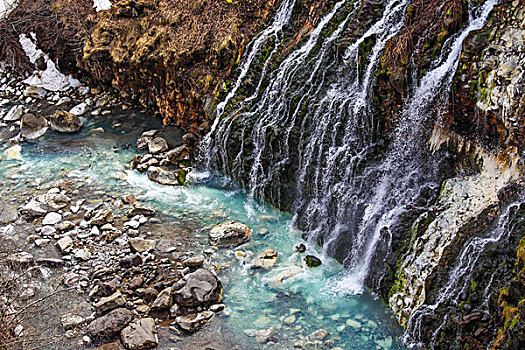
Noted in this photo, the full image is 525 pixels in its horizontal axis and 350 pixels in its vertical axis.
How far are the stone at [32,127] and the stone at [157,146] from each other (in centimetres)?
318

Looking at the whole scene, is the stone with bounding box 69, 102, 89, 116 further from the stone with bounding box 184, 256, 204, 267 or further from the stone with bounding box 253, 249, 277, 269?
the stone with bounding box 253, 249, 277, 269

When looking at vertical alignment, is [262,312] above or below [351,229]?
below

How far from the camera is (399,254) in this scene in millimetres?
5414

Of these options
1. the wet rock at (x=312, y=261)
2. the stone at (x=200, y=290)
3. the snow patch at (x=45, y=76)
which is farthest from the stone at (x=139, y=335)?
the snow patch at (x=45, y=76)

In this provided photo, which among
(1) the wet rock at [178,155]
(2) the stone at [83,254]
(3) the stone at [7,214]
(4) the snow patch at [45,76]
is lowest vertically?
(2) the stone at [83,254]

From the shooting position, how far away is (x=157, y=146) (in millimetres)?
9297

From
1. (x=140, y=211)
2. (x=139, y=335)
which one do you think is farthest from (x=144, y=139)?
(x=139, y=335)

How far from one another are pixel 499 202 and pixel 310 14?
17.7ft

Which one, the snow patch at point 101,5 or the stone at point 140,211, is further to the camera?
the snow patch at point 101,5

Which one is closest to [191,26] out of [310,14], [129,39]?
[129,39]

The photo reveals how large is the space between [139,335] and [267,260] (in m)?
2.15

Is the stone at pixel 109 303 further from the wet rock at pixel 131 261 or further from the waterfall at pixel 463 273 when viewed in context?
the waterfall at pixel 463 273

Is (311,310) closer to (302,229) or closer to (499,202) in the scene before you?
(302,229)

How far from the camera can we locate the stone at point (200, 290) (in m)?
5.30
